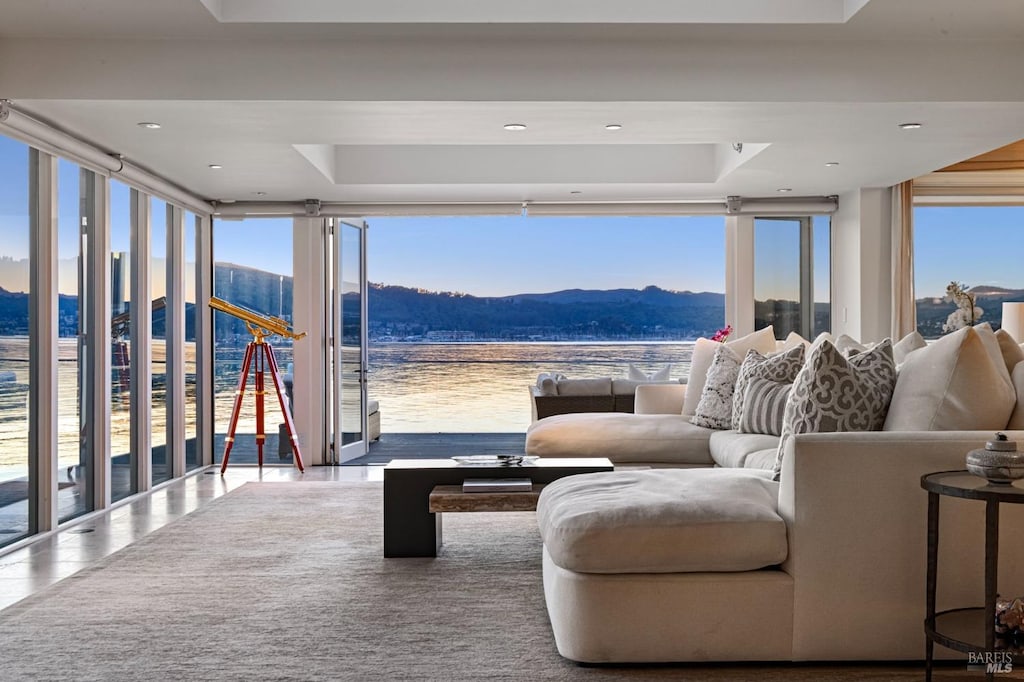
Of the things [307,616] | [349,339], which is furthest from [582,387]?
[307,616]

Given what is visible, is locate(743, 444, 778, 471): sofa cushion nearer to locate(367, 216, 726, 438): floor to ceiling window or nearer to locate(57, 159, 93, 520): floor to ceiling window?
locate(57, 159, 93, 520): floor to ceiling window

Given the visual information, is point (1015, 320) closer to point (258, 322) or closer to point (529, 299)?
point (258, 322)

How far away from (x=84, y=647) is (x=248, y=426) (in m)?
5.50

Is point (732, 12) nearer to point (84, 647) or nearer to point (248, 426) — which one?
point (84, 647)

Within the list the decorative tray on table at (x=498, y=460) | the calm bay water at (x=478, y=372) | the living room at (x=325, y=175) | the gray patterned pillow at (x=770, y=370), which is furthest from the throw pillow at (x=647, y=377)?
the calm bay water at (x=478, y=372)

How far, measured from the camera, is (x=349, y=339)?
837 cm

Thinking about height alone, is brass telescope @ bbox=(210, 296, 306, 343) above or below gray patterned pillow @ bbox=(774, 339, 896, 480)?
above

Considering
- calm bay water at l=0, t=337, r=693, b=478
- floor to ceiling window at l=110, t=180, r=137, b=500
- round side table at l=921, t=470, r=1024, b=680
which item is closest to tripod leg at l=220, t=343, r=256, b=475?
floor to ceiling window at l=110, t=180, r=137, b=500

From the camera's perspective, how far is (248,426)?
8.42 meters

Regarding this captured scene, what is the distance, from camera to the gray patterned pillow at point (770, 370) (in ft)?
16.5

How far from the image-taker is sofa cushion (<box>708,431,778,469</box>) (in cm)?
456

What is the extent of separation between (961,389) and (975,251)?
688 cm

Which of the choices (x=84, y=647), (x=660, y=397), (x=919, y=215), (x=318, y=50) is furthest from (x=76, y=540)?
(x=919, y=215)

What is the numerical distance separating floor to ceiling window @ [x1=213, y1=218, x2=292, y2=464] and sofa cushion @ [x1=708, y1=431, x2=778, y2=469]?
423 centimetres
